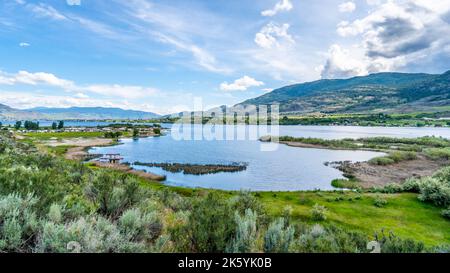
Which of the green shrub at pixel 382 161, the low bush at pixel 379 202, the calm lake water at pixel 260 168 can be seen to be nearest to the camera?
the low bush at pixel 379 202

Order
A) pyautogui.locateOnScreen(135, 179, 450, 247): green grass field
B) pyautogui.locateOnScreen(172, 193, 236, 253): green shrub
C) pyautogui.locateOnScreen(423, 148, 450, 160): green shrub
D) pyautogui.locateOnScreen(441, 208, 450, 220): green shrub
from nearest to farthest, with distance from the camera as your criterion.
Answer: pyautogui.locateOnScreen(172, 193, 236, 253): green shrub
pyautogui.locateOnScreen(135, 179, 450, 247): green grass field
pyautogui.locateOnScreen(441, 208, 450, 220): green shrub
pyautogui.locateOnScreen(423, 148, 450, 160): green shrub

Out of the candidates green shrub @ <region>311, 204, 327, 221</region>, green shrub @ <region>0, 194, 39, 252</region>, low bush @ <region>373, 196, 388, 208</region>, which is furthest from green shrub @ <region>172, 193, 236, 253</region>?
low bush @ <region>373, 196, 388, 208</region>

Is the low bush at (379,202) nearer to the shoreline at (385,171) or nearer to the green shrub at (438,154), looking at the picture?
the shoreline at (385,171)

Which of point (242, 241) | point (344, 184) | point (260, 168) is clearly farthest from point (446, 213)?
point (260, 168)

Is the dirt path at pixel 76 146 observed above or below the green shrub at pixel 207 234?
below

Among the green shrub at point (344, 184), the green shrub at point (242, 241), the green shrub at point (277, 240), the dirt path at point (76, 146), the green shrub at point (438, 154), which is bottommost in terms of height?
the green shrub at point (344, 184)

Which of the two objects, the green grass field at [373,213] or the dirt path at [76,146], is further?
the dirt path at [76,146]

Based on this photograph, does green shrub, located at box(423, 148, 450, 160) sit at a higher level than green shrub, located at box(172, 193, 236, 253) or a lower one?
lower

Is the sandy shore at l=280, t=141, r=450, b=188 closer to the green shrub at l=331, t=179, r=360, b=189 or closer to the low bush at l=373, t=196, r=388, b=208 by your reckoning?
the green shrub at l=331, t=179, r=360, b=189

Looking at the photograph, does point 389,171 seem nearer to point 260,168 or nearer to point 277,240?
point 260,168

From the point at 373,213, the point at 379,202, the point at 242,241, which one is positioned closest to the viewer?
the point at 242,241

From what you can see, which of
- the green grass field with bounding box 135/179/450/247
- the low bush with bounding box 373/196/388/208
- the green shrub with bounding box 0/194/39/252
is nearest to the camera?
the green shrub with bounding box 0/194/39/252

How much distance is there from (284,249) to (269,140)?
10966 centimetres

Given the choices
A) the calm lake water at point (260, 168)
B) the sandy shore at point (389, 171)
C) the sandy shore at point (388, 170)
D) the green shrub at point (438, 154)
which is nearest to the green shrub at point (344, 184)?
the calm lake water at point (260, 168)
